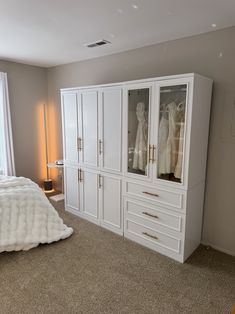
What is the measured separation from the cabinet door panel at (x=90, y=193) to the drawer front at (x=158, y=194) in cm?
61

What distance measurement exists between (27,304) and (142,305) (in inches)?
38.4

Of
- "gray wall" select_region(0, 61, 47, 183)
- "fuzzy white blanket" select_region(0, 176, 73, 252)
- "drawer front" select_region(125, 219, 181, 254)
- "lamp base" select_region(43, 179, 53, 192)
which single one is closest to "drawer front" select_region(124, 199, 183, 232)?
"drawer front" select_region(125, 219, 181, 254)

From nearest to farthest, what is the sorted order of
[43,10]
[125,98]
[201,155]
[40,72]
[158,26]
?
[43,10] < [158,26] < [201,155] < [125,98] < [40,72]

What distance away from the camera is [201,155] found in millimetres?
2586

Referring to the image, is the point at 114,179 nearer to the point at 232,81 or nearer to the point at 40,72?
the point at 232,81

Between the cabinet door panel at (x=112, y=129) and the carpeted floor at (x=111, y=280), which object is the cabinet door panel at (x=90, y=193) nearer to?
the cabinet door panel at (x=112, y=129)

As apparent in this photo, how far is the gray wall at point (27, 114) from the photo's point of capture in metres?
4.13

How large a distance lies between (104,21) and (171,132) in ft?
4.34

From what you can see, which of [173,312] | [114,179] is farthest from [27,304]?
[114,179]

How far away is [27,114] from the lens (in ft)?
14.3

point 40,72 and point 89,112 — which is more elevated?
point 40,72

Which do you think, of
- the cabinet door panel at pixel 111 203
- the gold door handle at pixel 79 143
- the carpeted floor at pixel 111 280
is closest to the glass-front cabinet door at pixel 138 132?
the cabinet door panel at pixel 111 203

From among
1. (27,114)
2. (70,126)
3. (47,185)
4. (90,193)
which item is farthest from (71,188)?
(27,114)

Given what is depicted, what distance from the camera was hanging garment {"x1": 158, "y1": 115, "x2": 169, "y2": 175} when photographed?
101 inches
